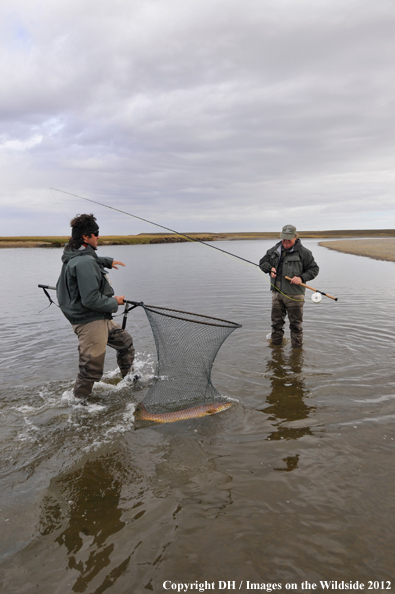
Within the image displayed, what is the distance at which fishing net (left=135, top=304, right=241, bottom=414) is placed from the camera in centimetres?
513

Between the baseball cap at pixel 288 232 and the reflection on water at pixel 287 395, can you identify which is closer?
the reflection on water at pixel 287 395

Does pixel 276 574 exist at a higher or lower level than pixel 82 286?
lower

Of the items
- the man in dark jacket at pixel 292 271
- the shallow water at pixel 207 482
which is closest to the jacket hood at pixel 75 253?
the shallow water at pixel 207 482

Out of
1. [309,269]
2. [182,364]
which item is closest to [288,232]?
[309,269]

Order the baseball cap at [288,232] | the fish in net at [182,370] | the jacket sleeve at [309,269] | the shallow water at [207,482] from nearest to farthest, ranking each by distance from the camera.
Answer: the shallow water at [207,482] < the fish in net at [182,370] < the baseball cap at [288,232] < the jacket sleeve at [309,269]

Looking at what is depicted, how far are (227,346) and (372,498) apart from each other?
208 inches

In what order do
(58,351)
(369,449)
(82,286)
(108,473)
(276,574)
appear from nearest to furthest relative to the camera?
1. (276,574)
2. (108,473)
3. (369,449)
4. (82,286)
5. (58,351)

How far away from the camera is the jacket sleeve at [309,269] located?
7.50 metres

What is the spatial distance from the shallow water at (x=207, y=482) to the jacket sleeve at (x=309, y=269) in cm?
172

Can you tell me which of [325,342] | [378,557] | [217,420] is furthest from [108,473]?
[325,342]

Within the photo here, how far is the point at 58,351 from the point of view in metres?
8.19

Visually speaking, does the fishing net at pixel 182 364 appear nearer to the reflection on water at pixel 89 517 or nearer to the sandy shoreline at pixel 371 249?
the reflection on water at pixel 89 517

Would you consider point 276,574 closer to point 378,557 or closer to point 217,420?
point 378,557

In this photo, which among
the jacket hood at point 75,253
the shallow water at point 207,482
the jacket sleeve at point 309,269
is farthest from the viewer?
the jacket sleeve at point 309,269
